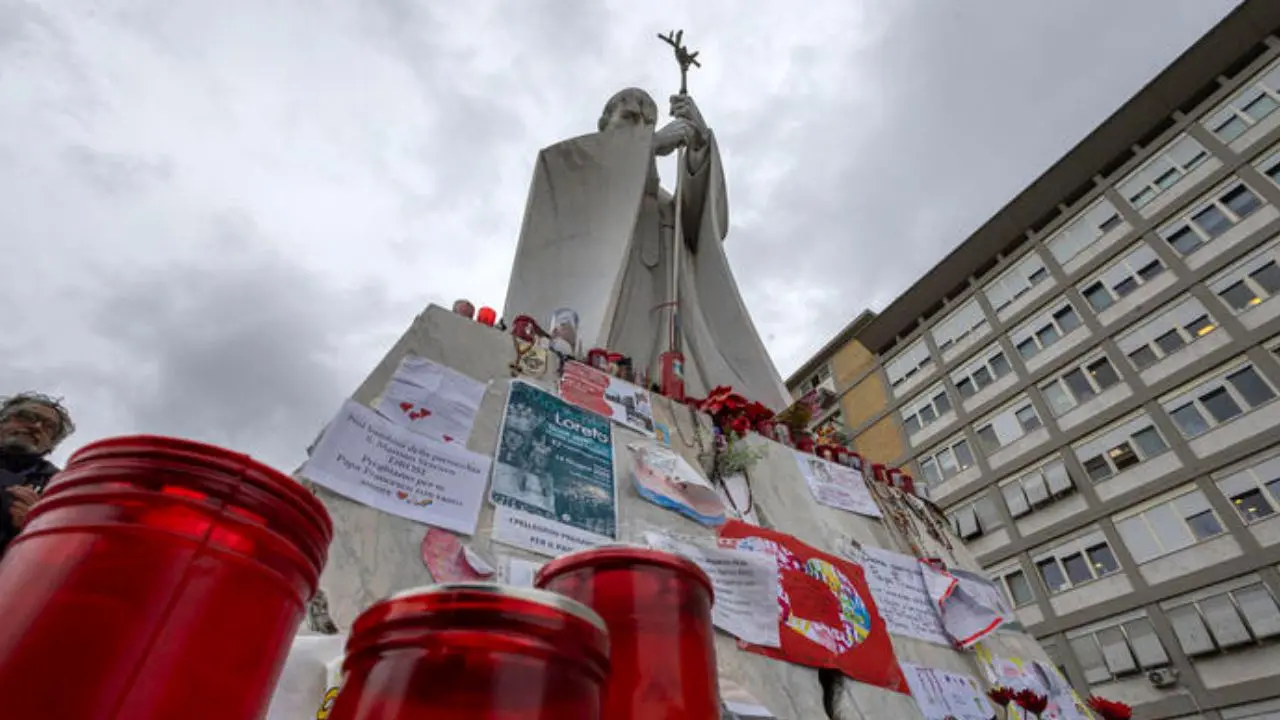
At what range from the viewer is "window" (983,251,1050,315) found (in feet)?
59.5

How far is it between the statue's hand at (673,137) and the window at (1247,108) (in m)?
15.7

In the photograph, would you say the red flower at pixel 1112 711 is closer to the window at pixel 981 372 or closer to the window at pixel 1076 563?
the window at pixel 1076 563

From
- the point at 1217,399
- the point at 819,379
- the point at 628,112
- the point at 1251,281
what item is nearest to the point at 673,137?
the point at 628,112

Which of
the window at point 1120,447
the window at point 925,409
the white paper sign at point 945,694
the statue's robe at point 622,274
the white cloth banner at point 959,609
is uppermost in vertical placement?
the window at point 925,409

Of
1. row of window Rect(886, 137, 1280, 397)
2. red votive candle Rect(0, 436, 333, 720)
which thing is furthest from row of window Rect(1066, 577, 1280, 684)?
red votive candle Rect(0, 436, 333, 720)

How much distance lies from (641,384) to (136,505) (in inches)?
145

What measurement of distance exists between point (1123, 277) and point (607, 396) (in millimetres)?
17893

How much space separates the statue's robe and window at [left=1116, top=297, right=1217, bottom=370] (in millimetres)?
13362

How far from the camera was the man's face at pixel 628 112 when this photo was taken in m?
7.58

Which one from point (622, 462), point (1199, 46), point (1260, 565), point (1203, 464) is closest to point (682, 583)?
point (622, 462)

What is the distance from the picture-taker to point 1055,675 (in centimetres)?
394

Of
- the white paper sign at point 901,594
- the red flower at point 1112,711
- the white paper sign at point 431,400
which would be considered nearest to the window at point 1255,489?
the white paper sign at point 901,594

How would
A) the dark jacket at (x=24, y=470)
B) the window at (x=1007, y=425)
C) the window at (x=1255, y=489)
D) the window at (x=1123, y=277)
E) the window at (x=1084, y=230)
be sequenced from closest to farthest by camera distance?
the dark jacket at (x=24, y=470)
the window at (x=1255, y=489)
the window at (x=1123, y=277)
the window at (x=1007, y=425)
the window at (x=1084, y=230)

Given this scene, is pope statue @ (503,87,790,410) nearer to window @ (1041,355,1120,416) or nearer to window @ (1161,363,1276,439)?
window @ (1161,363,1276,439)
